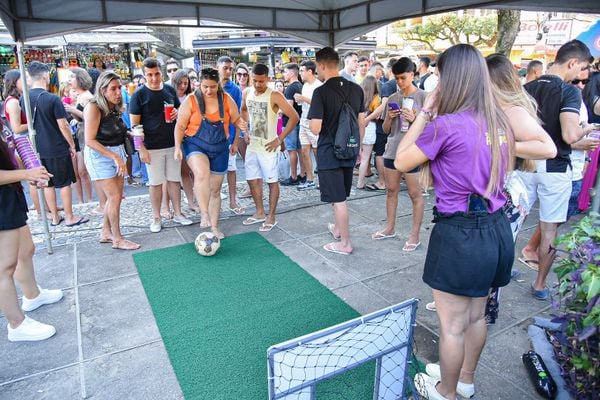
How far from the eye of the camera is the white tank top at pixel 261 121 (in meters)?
5.02

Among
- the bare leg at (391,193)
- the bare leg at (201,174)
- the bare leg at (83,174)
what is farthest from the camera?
the bare leg at (83,174)

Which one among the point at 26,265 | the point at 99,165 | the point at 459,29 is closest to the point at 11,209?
the point at 26,265

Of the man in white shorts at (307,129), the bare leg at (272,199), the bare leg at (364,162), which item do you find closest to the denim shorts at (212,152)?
the bare leg at (272,199)

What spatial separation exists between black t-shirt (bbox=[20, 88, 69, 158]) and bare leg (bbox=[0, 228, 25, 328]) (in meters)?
2.73

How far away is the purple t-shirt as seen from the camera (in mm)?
1916

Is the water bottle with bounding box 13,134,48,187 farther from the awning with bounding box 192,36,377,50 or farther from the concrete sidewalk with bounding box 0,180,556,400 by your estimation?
the awning with bounding box 192,36,377,50

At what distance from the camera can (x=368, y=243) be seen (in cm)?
484

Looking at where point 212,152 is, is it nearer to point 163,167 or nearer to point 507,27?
point 163,167

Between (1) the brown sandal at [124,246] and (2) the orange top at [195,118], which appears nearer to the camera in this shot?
(2) the orange top at [195,118]

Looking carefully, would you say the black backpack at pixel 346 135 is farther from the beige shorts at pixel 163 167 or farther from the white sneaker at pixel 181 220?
the white sneaker at pixel 181 220

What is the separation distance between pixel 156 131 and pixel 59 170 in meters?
1.45

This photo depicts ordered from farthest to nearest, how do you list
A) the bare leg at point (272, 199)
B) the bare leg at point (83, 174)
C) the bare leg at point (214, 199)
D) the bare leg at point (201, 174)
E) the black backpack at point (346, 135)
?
the bare leg at point (83, 174), the bare leg at point (272, 199), the bare leg at point (214, 199), the bare leg at point (201, 174), the black backpack at point (346, 135)

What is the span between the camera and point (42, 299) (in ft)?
11.6

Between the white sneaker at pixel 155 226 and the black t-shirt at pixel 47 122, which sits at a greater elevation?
the black t-shirt at pixel 47 122
